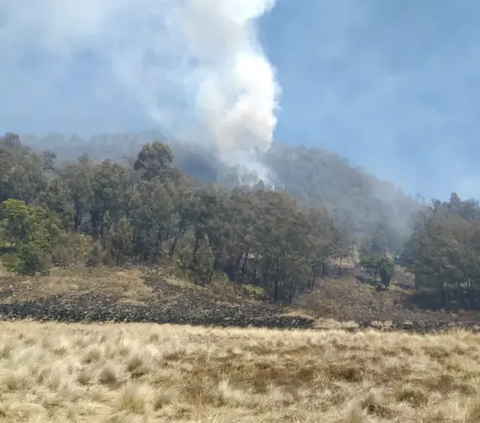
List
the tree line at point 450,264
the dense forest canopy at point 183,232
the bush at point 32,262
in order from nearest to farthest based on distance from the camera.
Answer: the bush at point 32,262 → the dense forest canopy at point 183,232 → the tree line at point 450,264

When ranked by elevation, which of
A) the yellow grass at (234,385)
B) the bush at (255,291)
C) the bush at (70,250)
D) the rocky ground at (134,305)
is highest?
the bush at (70,250)

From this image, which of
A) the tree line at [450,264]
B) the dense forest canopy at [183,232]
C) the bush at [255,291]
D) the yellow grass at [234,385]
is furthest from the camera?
the tree line at [450,264]

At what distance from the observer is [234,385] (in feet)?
31.8

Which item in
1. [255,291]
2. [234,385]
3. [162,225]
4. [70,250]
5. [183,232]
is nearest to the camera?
[234,385]

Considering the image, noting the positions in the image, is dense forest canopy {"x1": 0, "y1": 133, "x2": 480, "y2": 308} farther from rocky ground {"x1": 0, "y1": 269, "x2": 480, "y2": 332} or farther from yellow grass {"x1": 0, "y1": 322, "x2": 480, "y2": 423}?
yellow grass {"x1": 0, "y1": 322, "x2": 480, "y2": 423}

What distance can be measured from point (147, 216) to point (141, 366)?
191ft

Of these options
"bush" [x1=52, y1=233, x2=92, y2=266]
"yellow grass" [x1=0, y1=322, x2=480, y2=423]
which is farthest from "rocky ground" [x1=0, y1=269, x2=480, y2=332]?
"yellow grass" [x1=0, y1=322, x2=480, y2=423]

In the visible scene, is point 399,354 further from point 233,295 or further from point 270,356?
point 233,295

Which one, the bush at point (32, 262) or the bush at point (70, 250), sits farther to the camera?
the bush at point (70, 250)

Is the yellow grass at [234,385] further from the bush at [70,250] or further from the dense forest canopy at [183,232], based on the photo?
the dense forest canopy at [183,232]

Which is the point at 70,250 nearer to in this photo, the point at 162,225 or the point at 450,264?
the point at 162,225

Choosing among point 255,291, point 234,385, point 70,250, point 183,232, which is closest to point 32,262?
point 70,250

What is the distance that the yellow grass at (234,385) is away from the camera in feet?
23.8

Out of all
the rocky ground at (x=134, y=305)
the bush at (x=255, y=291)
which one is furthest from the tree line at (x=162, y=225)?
the rocky ground at (x=134, y=305)
